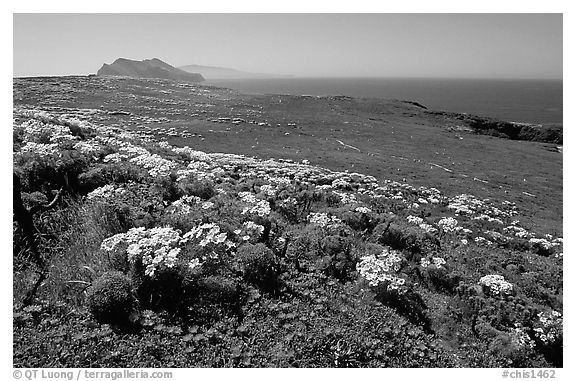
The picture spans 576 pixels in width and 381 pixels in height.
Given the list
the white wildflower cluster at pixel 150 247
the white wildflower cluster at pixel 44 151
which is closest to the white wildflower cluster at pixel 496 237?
the white wildflower cluster at pixel 150 247

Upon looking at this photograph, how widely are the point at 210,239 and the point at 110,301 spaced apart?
2168mm

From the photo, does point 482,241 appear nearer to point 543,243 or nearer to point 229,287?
point 543,243

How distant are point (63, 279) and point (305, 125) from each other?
4543 centimetres

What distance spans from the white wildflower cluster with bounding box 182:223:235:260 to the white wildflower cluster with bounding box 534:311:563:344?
6785mm

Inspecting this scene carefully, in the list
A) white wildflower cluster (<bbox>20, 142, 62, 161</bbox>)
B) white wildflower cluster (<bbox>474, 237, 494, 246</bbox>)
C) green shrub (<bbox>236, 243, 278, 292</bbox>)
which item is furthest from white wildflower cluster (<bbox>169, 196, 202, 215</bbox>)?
white wildflower cluster (<bbox>474, 237, 494, 246</bbox>)

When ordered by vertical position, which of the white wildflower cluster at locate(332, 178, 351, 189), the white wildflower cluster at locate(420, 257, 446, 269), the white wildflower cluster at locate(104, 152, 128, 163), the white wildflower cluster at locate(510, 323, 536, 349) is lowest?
the white wildflower cluster at locate(510, 323, 536, 349)

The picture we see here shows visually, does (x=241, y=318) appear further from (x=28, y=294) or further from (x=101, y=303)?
(x=28, y=294)

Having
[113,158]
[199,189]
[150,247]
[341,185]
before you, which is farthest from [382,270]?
[341,185]

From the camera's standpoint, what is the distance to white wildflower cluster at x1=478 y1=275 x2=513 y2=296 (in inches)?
369

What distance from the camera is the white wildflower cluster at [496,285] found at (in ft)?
30.7

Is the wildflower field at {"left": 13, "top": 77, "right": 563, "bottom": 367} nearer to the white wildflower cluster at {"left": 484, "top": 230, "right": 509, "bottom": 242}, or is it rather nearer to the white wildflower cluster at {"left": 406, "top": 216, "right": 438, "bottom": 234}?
the white wildflower cluster at {"left": 484, "top": 230, "right": 509, "bottom": 242}

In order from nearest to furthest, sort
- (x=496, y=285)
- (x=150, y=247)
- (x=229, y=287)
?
(x=229, y=287)
(x=150, y=247)
(x=496, y=285)

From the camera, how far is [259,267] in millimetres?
8023
